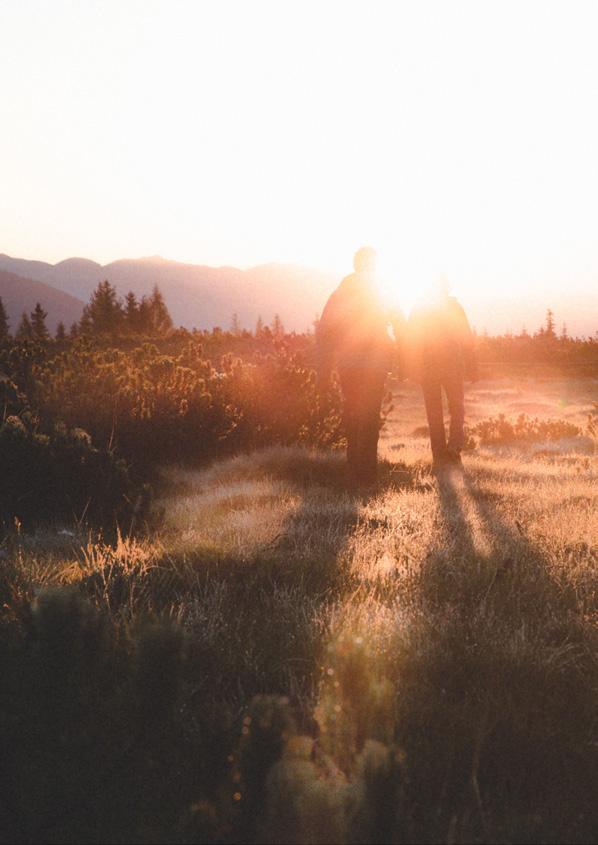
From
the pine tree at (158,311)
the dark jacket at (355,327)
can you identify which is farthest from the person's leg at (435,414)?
the pine tree at (158,311)

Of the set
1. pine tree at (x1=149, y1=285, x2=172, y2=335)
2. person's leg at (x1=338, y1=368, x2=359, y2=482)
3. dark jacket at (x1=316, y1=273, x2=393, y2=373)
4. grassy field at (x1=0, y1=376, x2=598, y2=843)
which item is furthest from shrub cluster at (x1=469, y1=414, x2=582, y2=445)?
pine tree at (x1=149, y1=285, x2=172, y2=335)

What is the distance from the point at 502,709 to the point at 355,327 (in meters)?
5.03

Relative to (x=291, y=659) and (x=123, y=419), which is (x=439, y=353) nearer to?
(x=123, y=419)

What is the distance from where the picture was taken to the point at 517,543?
444 centimetres

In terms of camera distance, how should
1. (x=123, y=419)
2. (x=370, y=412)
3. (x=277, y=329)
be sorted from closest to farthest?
(x=370, y=412) → (x=123, y=419) → (x=277, y=329)

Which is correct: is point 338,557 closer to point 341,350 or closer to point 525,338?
point 341,350

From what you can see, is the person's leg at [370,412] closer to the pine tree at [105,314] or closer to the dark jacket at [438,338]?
the dark jacket at [438,338]

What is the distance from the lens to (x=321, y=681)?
238 centimetres

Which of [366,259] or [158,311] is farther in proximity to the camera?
[158,311]

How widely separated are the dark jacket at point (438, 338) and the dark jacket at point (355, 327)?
1.38m

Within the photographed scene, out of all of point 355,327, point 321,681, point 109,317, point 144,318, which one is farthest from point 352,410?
point 144,318

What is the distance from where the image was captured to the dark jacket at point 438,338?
843cm

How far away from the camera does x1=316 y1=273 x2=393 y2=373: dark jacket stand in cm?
693

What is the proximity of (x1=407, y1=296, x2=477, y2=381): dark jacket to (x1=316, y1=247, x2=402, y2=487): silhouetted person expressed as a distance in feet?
4.59
